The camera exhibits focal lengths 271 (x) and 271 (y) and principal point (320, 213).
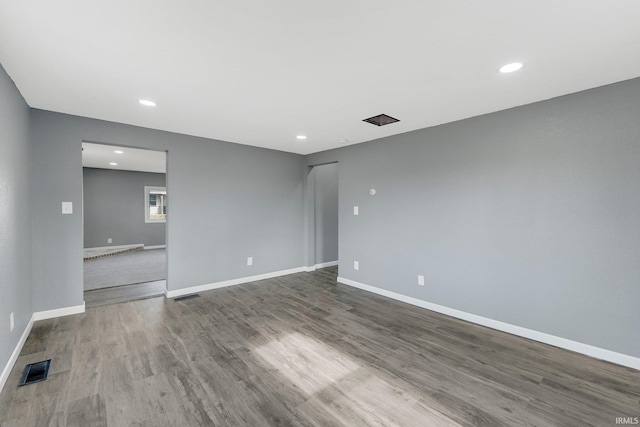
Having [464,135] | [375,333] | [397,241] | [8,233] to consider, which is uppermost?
[464,135]

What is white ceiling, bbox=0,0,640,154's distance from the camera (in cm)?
151

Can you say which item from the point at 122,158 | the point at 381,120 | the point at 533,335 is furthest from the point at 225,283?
the point at 122,158

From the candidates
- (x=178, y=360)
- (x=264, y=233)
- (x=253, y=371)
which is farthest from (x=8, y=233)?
(x=264, y=233)

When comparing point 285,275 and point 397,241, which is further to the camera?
point 285,275

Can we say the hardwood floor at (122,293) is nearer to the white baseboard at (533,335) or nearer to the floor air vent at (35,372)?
the floor air vent at (35,372)

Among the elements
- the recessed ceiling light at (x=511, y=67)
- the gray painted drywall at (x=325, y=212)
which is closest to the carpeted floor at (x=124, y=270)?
the gray painted drywall at (x=325, y=212)

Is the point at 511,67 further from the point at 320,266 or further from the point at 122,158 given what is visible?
the point at 122,158

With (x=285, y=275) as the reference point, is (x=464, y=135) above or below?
above

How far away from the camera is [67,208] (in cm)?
329

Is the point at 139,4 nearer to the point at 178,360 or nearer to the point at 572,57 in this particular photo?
the point at 178,360

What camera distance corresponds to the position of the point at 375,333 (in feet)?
9.66

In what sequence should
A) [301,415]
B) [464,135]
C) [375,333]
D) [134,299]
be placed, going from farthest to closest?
1. [134,299]
2. [464,135]
3. [375,333]
4. [301,415]

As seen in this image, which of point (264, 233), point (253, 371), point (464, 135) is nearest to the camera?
point (253, 371)

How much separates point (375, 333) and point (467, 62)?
2.65m
